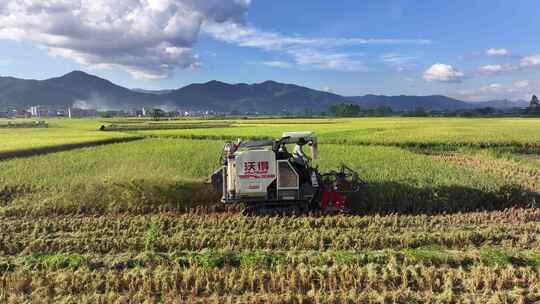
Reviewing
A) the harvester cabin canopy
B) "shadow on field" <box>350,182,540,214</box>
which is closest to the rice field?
"shadow on field" <box>350,182,540,214</box>

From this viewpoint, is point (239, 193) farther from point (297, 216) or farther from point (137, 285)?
point (137, 285)

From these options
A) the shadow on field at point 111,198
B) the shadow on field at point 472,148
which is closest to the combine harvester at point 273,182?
the shadow on field at point 111,198

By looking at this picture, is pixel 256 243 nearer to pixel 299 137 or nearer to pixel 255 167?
pixel 255 167

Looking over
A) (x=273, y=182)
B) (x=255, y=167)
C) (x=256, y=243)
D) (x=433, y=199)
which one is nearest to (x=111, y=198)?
(x=255, y=167)

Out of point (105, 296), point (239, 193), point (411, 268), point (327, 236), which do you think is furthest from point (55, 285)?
point (411, 268)

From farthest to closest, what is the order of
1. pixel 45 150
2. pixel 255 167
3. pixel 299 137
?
pixel 45 150 → pixel 299 137 → pixel 255 167

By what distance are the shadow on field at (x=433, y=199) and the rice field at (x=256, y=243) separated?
38 mm

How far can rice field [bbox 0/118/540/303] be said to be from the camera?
19.1 feet

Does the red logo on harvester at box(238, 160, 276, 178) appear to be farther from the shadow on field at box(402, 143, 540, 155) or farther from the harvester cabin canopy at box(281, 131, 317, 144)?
the shadow on field at box(402, 143, 540, 155)

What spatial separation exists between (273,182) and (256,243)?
2.23 metres

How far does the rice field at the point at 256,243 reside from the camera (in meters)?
5.83

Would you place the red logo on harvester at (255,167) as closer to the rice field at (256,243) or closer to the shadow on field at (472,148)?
the rice field at (256,243)

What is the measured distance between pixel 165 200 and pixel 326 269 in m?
Answer: 6.62

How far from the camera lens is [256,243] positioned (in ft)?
25.2
